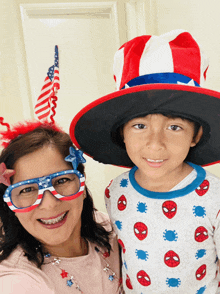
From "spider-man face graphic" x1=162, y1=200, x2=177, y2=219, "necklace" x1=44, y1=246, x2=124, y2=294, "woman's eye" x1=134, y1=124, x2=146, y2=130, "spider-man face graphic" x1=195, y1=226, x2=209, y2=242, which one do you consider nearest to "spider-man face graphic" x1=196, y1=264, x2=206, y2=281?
"spider-man face graphic" x1=195, y1=226, x2=209, y2=242

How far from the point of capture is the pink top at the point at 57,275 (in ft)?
2.71

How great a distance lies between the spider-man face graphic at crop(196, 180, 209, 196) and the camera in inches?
36.2

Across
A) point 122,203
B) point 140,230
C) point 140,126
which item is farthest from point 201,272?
point 140,126

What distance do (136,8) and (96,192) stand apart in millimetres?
1622

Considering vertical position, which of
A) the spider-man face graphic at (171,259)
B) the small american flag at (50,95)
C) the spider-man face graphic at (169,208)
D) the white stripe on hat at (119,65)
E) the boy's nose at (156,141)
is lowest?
the spider-man face graphic at (171,259)

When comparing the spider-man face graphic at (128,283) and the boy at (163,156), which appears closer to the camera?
the boy at (163,156)

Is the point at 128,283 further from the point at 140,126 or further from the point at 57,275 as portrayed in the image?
the point at 140,126

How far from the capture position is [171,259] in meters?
0.95

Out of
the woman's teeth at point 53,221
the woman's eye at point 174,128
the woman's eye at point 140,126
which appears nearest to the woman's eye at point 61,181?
the woman's teeth at point 53,221

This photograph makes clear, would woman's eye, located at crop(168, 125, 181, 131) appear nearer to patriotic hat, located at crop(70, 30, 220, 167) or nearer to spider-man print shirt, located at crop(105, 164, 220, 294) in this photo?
patriotic hat, located at crop(70, 30, 220, 167)

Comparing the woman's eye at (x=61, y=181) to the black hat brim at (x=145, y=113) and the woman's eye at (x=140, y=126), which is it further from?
the woman's eye at (x=140, y=126)

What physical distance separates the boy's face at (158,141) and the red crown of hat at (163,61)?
0.43ft

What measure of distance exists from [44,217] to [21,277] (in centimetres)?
20

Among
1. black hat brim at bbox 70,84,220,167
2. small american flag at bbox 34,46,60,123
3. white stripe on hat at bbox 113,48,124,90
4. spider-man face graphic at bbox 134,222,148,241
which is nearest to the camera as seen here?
black hat brim at bbox 70,84,220,167
